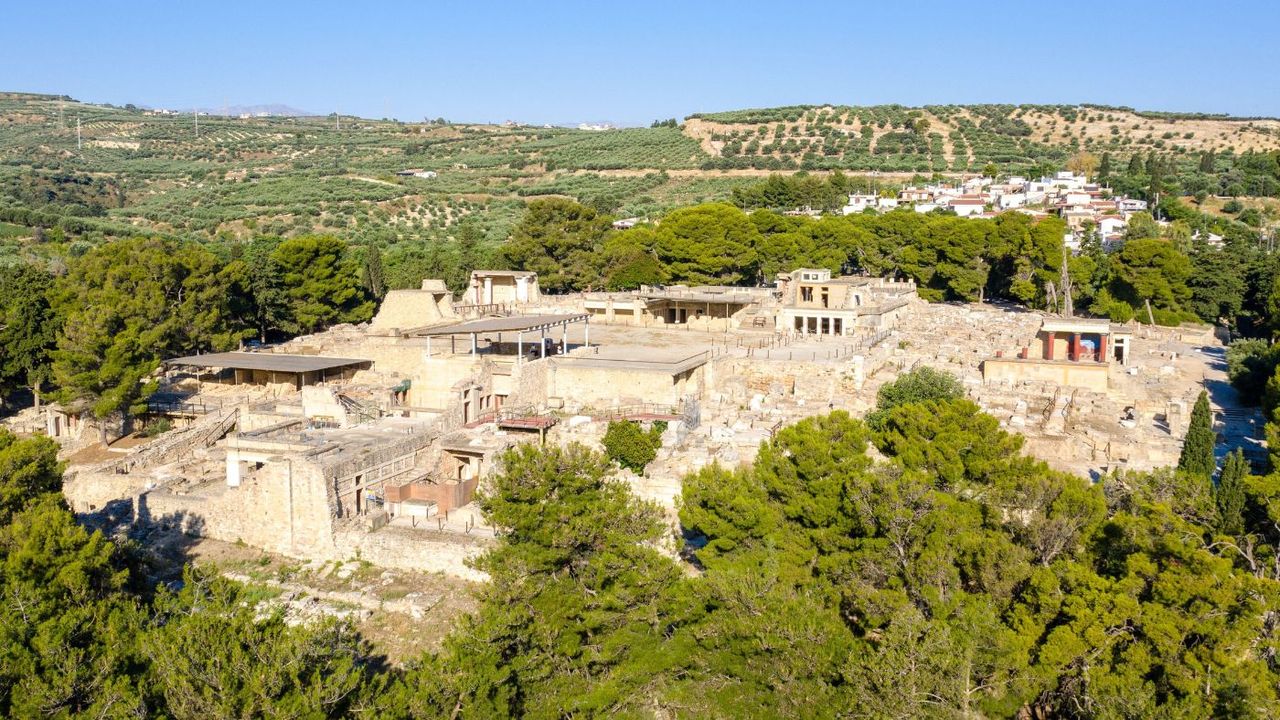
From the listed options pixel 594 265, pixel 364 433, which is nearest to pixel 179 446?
pixel 364 433

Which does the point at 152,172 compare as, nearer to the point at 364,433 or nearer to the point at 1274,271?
the point at 364,433

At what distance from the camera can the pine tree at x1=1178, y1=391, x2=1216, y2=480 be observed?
52.3ft

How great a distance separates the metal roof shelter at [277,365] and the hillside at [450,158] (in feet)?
87.9

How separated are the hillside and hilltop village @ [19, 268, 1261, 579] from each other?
89.4 ft

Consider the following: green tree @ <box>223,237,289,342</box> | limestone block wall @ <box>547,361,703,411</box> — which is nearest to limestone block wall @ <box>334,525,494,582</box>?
limestone block wall @ <box>547,361,703,411</box>

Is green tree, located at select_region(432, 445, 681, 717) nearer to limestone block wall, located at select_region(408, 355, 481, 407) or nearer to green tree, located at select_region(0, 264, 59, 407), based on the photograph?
limestone block wall, located at select_region(408, 355, 481, 407)

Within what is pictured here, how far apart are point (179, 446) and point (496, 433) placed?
7.33m

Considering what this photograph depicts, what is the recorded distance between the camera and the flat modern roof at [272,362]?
77.6 feet

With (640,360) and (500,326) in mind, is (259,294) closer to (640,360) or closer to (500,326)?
(500,326)

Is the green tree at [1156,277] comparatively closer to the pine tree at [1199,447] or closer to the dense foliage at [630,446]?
the pine tree at [1199,447]

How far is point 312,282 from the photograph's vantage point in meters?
32.5

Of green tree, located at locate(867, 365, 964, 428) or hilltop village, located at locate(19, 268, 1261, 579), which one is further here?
green tree, located at locate(867, 365, 964, 428)

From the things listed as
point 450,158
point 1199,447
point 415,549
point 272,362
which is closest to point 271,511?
point 415,549

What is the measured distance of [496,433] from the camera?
19094mm
